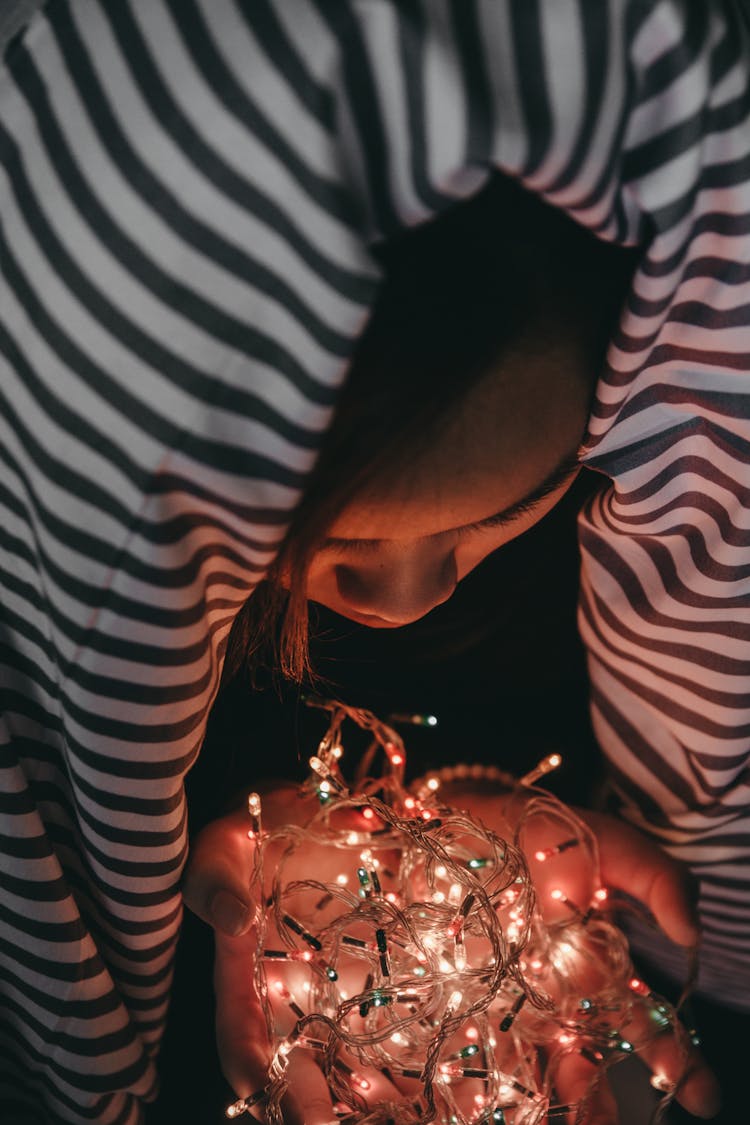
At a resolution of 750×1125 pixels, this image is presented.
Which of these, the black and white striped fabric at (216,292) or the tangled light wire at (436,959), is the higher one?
the black and white striped fabric at (216,292)

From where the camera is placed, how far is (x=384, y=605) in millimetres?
675

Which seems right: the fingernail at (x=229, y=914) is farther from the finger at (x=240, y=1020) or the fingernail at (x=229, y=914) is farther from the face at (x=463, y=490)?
the face at (x=463, y=490)

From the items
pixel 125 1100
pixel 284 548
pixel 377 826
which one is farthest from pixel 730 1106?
pixel 284 548

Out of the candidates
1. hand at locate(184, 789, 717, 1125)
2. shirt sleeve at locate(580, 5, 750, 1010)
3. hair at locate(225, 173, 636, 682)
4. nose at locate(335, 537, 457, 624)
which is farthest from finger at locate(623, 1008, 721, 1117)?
hair at locate(225, 173, 636, 682)

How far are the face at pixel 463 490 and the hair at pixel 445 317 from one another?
13 mm

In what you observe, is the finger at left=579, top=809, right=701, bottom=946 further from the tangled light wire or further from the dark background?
the dark background

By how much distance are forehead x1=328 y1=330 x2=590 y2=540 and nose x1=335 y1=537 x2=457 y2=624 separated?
0.04 meters

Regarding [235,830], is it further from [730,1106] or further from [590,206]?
[730,1106]

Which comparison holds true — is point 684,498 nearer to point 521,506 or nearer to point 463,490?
point 521,506

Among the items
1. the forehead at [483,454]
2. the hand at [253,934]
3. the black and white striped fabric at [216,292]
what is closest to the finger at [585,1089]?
the hand at [253,934]

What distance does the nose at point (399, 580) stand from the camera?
2.12ft

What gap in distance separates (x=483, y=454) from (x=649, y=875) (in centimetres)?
53

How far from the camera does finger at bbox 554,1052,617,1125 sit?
80 cm

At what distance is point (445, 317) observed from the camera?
19.1 inches
